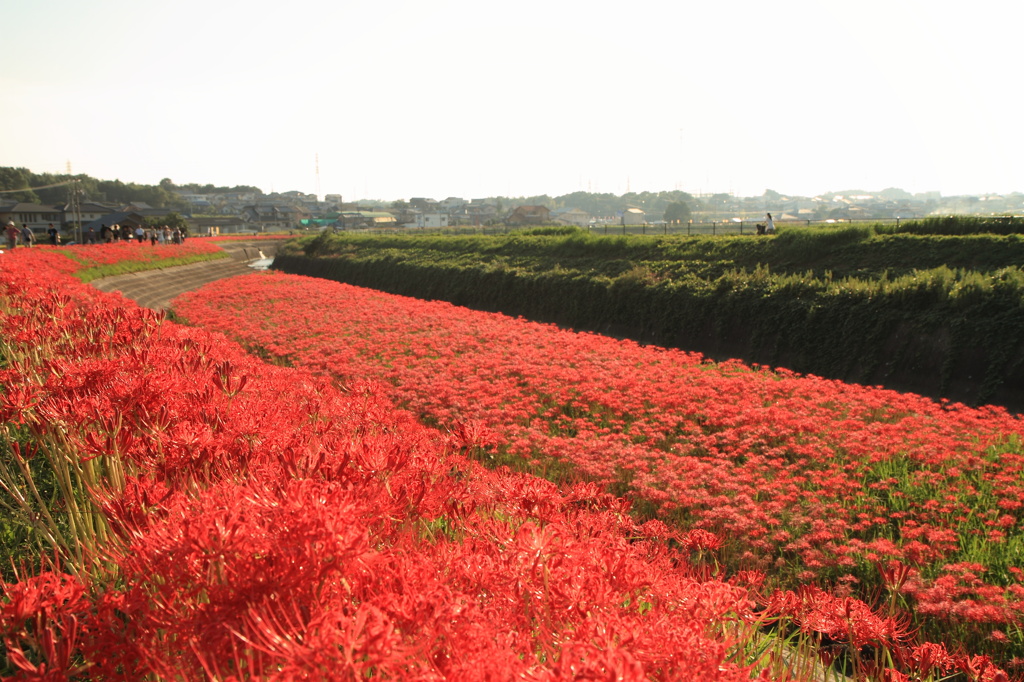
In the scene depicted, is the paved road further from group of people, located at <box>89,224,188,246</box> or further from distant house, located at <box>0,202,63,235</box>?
distant house, located at <box>0,202,63,235</box>

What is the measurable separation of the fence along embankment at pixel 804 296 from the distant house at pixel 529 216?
212ft

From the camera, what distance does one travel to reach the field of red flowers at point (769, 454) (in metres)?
4.97

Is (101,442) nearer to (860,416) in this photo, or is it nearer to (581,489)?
(581,489)

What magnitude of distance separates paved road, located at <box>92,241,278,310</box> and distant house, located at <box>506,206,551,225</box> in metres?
55.7

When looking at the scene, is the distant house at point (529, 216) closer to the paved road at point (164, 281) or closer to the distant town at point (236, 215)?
the distant town at point (236, 215)

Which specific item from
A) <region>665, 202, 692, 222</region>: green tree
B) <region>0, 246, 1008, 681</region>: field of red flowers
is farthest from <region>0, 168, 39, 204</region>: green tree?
<region>0, 246, 1008, 681</region>: field of red flowers

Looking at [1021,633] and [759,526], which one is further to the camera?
[759,526]

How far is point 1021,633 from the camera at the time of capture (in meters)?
4.21

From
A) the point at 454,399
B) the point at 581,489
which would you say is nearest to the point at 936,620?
the point at 581,489

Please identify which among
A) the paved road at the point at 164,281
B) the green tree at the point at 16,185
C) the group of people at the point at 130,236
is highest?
the green tree at the point at 16,185

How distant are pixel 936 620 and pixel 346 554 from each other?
444 cm

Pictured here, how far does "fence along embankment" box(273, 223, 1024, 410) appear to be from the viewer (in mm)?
11391

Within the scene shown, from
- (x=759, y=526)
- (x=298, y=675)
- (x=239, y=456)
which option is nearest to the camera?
(x=298, y=675)

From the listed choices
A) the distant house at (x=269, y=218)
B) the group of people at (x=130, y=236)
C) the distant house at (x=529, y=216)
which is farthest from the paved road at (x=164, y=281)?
the distant house at (x=269, y=218)
